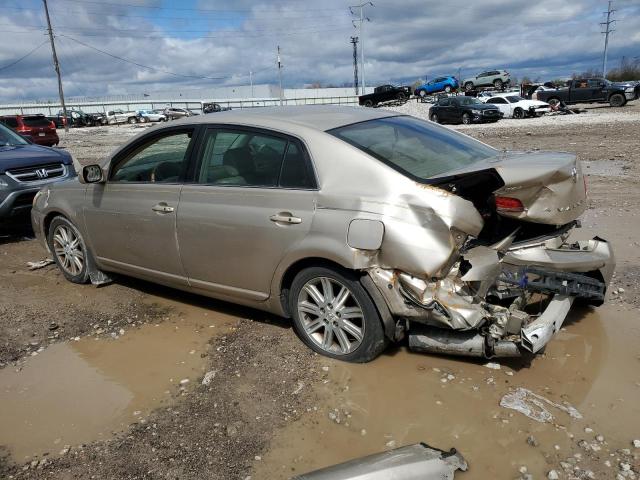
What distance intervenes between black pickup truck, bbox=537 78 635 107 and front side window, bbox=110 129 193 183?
30.7 m

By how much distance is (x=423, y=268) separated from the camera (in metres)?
3.16

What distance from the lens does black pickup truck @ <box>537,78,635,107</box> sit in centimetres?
3047

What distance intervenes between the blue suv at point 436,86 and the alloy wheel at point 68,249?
48208mm

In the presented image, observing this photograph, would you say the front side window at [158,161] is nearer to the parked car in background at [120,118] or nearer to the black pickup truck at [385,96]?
the black pickup truck at [385,96]

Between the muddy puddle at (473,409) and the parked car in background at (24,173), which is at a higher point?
the parked car in background at (24,173)

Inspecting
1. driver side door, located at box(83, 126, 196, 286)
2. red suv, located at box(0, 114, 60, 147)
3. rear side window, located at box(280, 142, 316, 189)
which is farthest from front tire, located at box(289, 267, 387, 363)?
red suv, located at box(0, 114, 60, 147)

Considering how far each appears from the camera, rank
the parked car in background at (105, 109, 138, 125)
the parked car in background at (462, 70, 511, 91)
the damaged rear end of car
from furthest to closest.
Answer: the parked car in background at (105, 109, 138, 125)
the parked car in background at (462, 70, 511, 91)
the damaged rear end of car

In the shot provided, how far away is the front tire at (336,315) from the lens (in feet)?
11.2

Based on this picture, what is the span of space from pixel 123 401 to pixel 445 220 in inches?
93.8

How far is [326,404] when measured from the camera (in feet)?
10.8

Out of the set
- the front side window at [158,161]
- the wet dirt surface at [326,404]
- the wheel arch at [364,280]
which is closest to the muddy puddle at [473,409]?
the wet dirt surface at [326,404]

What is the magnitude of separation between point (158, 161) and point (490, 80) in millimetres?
50716

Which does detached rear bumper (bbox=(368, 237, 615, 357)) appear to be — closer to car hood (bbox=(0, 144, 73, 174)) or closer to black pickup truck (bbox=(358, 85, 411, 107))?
car hood (bbox=(0, 144, 73, 174))

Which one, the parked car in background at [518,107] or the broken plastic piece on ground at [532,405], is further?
the parked car in background at [518,107]
